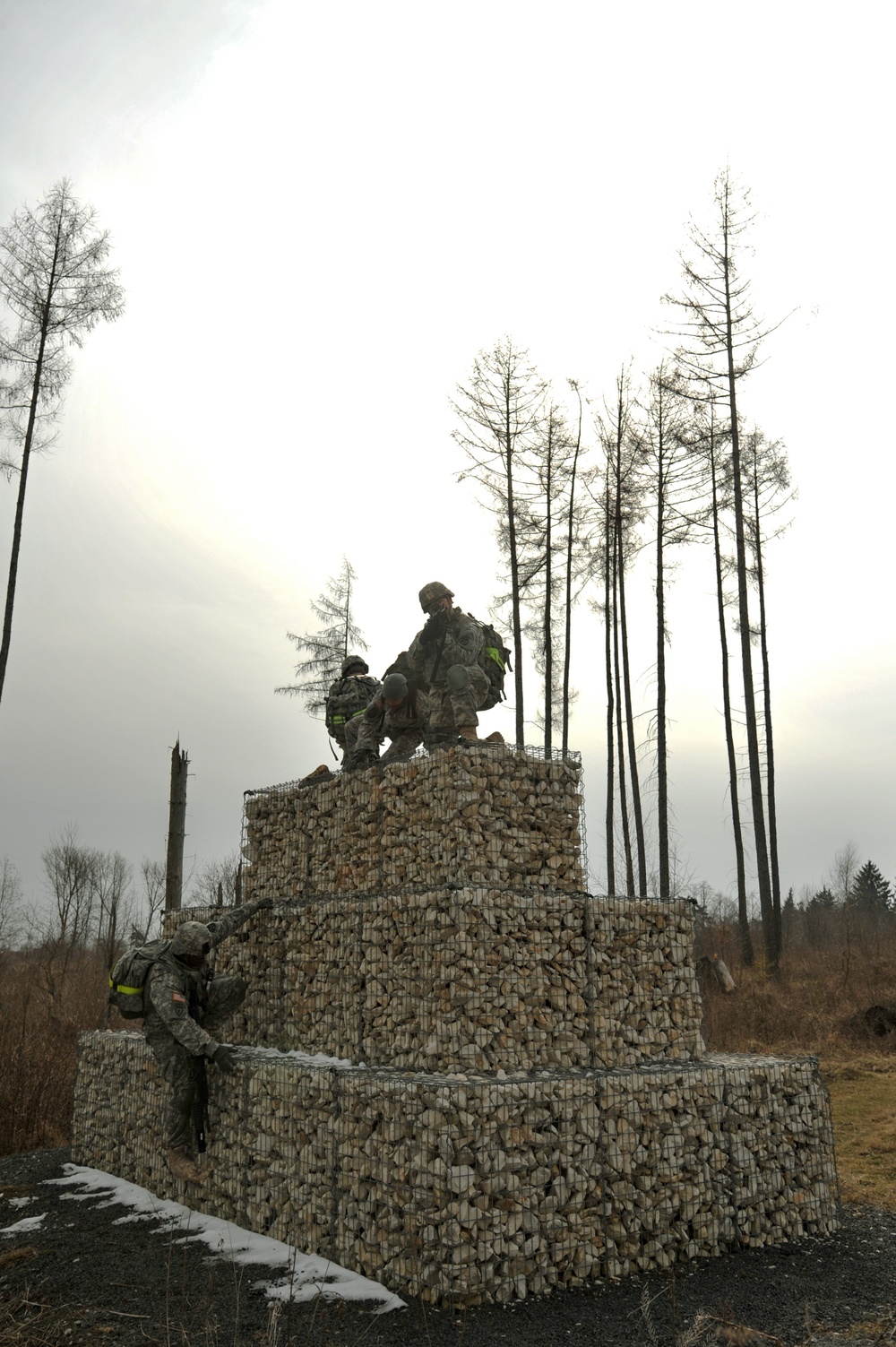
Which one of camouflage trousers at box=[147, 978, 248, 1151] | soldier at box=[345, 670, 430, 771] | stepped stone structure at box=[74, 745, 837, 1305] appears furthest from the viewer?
soldier at box=[345, 670, 430, 771]

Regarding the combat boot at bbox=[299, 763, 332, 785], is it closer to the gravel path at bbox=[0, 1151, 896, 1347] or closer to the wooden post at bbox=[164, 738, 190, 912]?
the gravel path at bbox=[0, 1151, 896, 1347]

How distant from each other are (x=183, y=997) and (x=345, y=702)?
13.2 ft

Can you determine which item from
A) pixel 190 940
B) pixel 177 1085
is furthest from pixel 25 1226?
pixel 190 940

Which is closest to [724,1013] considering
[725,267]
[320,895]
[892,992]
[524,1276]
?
[892,992]

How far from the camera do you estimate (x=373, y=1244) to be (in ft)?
20.1

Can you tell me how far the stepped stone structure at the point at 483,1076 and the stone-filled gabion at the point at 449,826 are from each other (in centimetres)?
2

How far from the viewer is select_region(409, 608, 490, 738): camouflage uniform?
868cm

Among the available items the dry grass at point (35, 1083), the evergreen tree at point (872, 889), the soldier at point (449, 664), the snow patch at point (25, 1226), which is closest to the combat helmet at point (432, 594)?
the soldier at point (449, 664)

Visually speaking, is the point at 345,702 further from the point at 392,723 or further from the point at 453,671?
the point at 453,671

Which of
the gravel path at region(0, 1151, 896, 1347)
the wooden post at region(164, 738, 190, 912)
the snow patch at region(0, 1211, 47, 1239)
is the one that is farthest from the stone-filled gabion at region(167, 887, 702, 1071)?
the wooden post at region(164, 738, 190, 912)

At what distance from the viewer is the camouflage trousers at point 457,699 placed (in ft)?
28.4

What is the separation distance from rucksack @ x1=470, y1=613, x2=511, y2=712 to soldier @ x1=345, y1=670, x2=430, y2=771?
586 mm

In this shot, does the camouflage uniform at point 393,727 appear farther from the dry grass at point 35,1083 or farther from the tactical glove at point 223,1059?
the dry grass at point 35,1083

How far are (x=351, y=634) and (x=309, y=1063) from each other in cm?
1383
